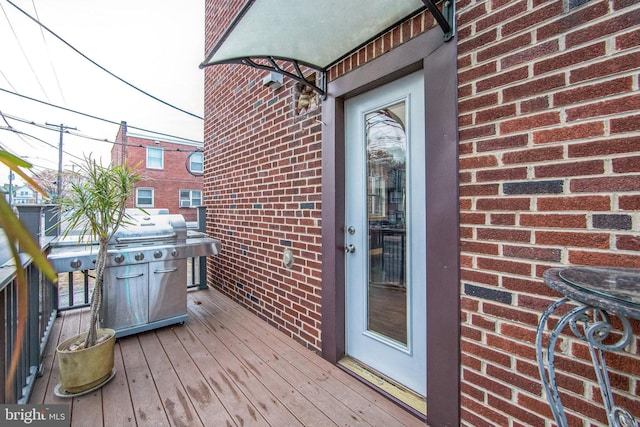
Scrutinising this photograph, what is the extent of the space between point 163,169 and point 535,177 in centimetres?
1679

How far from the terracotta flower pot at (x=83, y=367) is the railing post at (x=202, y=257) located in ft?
7.21

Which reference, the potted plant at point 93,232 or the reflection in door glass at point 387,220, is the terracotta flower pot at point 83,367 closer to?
the potted plant at point 93,232

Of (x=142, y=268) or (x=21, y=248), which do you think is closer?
(x=21, y=248)

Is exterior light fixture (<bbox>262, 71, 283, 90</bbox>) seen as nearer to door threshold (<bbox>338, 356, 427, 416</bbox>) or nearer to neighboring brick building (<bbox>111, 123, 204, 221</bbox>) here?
door threshold (<bbox>338, 356, 427, 416</bbox>)

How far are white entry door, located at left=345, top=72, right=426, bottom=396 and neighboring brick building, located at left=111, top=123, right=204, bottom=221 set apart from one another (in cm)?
1360

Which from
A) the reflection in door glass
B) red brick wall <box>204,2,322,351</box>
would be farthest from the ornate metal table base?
red brick wall <box>204,2,322,351</box>

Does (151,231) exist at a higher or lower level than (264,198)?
lower

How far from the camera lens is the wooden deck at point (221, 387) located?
174 cm

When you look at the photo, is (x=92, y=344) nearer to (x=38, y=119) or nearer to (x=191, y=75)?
(x=191, y=75)

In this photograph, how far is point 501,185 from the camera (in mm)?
1385

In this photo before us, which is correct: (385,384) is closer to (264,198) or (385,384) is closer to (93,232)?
(264,198)

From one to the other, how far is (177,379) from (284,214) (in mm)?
1563

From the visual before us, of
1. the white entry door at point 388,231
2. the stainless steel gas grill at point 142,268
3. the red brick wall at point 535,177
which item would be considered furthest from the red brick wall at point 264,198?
the red brick wall at point 535,177

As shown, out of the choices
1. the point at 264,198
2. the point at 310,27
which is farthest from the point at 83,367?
the point at 310,27
